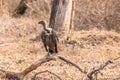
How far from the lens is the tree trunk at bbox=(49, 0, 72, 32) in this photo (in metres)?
12.4

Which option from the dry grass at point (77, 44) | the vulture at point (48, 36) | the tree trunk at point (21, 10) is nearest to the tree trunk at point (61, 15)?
the dry grass at point (77, 44)

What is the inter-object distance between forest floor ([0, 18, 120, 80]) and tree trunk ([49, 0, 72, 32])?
399mm

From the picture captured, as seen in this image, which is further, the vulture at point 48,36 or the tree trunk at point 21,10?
the tree trunk at point 21,10

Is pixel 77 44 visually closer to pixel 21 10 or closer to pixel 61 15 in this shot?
pixel 61 15

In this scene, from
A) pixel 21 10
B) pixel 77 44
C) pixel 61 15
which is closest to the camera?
pixel 77 44

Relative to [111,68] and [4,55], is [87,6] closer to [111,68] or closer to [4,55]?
[4,55]

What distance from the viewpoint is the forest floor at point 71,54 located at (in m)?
7.88

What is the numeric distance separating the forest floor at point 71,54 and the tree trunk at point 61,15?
40cm

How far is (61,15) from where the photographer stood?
12.5 metres

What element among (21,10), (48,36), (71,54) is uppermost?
(48,36)

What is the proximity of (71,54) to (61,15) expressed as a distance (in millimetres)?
2370

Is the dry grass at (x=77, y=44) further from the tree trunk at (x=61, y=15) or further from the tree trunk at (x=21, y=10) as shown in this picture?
the tree trunk at (x=21, y=10)

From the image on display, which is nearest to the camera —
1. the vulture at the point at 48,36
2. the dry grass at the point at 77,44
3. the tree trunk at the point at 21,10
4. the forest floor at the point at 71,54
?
the forest floor at the point at 71,54

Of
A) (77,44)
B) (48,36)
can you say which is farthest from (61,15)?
(48,36)
